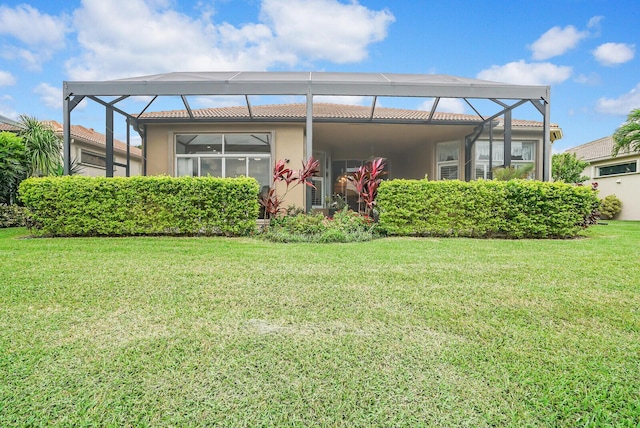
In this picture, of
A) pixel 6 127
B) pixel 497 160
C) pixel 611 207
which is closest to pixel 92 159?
pixel 6 127

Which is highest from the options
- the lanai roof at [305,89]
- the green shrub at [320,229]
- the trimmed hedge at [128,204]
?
the lanai roof at [305,89]

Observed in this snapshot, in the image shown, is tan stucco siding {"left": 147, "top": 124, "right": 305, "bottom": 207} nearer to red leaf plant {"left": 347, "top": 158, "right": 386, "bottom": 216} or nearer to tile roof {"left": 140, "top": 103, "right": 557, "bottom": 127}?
tile roof {"left": 140, "top": 103, "right": 557, "bottom": 127}

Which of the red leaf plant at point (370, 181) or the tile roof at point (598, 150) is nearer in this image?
the red leaf plant at point (370, 181)

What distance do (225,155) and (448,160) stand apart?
8.85m

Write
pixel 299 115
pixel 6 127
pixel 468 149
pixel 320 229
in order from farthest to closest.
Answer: pixel 6 127, pixel 468 149, pixel 299 115, pixel 320 229

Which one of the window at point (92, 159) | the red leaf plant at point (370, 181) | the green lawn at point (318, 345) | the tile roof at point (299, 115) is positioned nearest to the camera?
the green lawn at point (318, 345)

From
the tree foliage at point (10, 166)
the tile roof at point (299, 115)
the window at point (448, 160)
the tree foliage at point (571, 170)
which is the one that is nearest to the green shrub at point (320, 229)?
the tile roof at point (299, 115)

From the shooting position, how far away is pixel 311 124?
27.8ft

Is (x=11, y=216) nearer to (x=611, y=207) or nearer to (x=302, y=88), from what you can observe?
(x=302, y=88)

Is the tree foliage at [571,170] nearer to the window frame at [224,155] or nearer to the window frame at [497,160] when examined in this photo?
the window frame at [497,160]

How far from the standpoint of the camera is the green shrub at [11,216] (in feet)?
33.6

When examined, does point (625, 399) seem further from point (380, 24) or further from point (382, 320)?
point (380, 24)

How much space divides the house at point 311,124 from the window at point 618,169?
6.71 meters

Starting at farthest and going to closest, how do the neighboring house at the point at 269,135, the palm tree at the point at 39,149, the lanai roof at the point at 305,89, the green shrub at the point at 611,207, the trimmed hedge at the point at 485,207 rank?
the green shrub at the point at 611,207, the neighboring house at the point at 269,135, the palm tree at the point at 39,149, the lanai roof at the point at 305,89, the trimmed hedge at the point at 485,207
